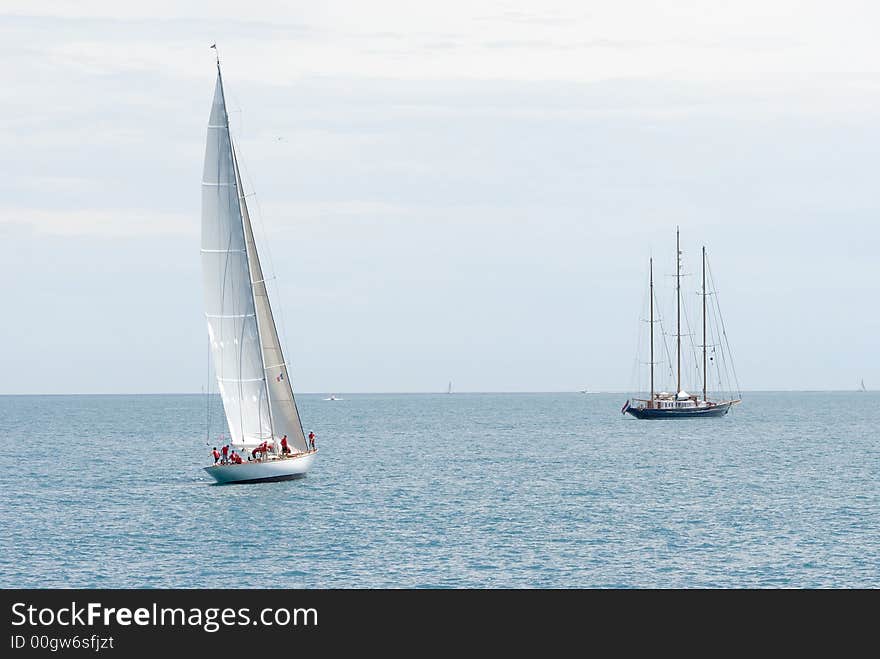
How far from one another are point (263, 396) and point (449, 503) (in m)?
11.6

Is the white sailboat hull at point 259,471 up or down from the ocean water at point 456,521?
up

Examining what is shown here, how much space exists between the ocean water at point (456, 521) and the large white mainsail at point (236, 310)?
4.14 metres

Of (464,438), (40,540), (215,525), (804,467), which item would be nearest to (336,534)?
(215,525)

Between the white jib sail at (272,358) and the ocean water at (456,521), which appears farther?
the white jib sail at (272,358)

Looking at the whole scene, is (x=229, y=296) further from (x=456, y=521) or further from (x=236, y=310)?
(x=456, y=521)

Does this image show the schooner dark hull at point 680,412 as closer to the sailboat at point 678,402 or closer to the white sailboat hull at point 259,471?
→ the sailboat at point 678,402

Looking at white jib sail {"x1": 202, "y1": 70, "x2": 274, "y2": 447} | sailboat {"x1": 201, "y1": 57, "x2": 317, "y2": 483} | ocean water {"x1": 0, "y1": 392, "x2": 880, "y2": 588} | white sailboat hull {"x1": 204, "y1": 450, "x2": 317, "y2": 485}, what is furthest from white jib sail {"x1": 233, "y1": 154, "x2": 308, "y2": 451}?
ocean water {"x1": 0, "y1": 392, "x2": 880, "y2": 588}

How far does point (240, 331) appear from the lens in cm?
6581

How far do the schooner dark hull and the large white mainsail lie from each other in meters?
99.3

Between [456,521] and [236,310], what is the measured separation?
17.9m

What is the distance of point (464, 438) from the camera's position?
142750 millimetres

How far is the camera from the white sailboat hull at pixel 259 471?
64.7 m

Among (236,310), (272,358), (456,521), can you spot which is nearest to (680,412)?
(272,358)

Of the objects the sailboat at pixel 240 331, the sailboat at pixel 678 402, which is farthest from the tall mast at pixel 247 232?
the sailboat at pixel 678 402
